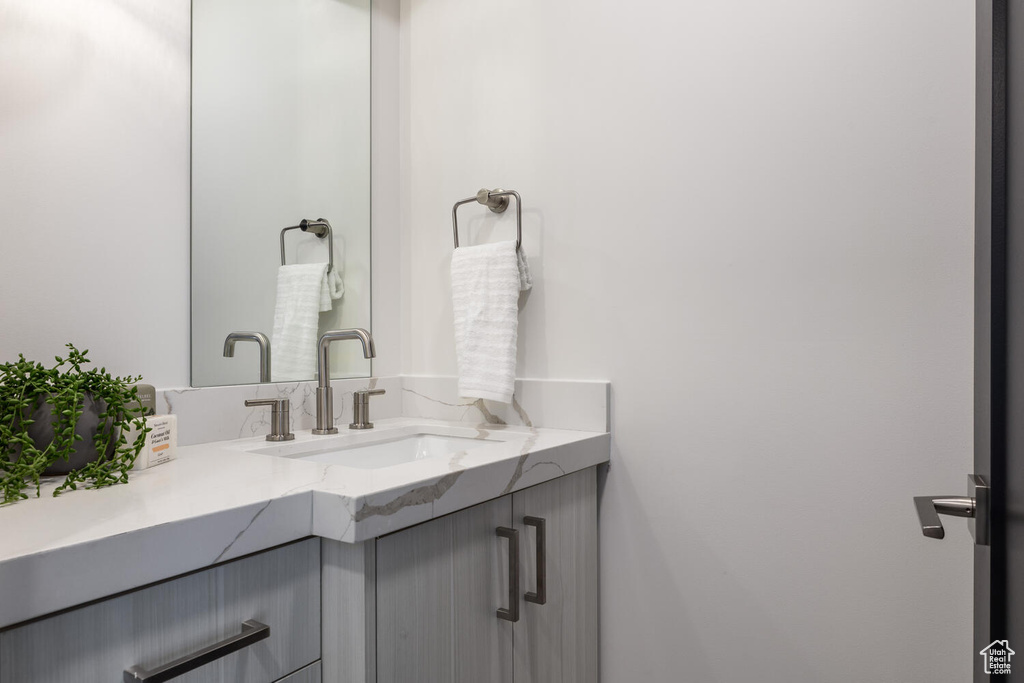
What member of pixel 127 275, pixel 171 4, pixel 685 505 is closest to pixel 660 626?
pixel 685 505

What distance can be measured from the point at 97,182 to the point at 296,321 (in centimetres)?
47

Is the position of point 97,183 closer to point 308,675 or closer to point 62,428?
point 62,428

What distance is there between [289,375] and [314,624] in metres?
0.69

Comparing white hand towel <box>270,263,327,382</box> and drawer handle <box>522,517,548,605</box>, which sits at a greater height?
white hand towel <box>270,263,327,382</box>

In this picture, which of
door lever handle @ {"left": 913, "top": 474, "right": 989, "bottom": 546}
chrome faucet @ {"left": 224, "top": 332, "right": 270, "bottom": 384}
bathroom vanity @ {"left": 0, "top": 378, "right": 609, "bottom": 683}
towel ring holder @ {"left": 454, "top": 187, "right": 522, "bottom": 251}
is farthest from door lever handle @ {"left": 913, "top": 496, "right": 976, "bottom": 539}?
chrome faucet @ {"left": 224, "top": 332, "right": 270, "bottom": 384}

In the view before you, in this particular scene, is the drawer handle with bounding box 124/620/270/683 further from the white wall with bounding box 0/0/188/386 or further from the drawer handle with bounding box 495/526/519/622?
the white wall with bounding box 0/0/188/386

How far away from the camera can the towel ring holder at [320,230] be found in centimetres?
146

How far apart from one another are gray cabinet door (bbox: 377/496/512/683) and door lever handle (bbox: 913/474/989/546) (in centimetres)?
61

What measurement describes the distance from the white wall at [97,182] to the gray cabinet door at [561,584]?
75 centimetres

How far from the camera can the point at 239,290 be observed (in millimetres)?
1335

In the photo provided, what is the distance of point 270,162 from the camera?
1409 millimetres

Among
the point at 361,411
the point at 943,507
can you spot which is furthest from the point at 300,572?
the point at 943,507

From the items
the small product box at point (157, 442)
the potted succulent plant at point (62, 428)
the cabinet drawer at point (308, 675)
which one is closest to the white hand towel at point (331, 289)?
the small product box at point (157, 442)

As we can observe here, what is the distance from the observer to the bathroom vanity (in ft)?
2.09
